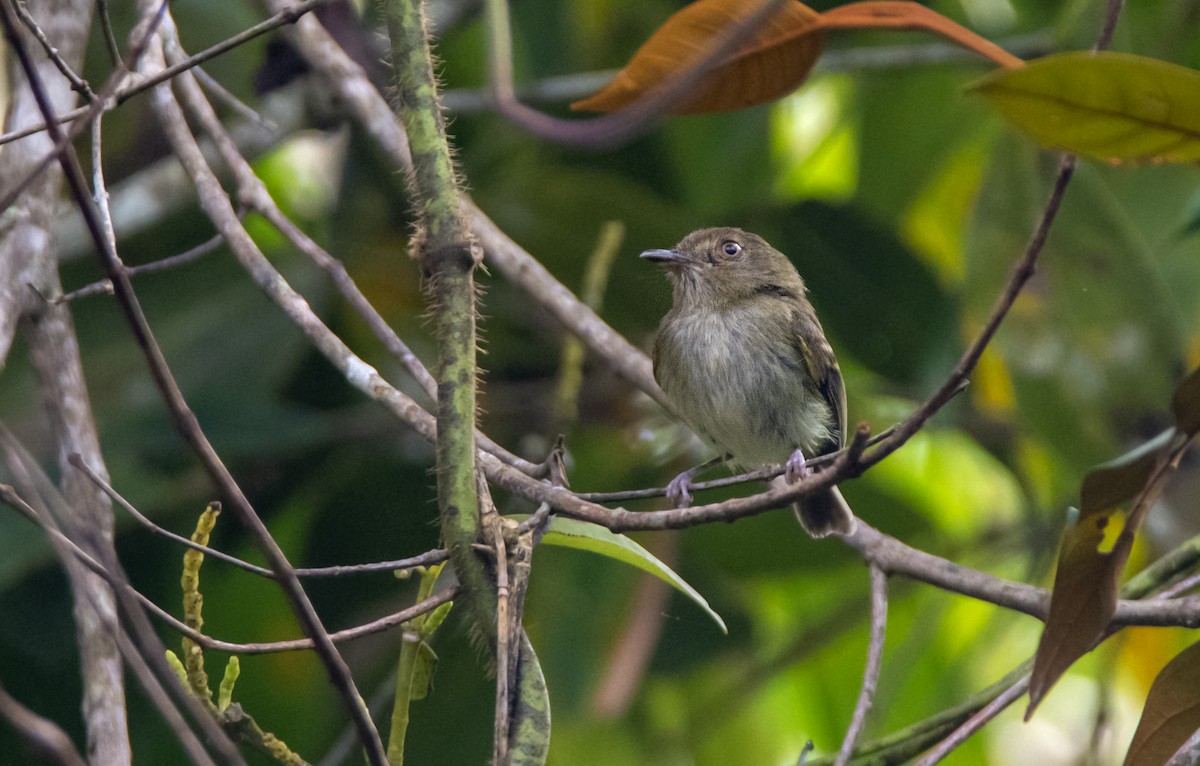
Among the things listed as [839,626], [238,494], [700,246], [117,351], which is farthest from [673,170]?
[238,494]

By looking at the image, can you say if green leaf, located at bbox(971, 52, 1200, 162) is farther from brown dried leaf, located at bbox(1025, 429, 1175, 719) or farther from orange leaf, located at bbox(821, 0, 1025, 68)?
brown dried leaf, located at bbox(1025, 429, 1175, 719)

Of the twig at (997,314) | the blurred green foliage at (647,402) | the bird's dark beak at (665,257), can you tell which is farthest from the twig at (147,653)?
the bird's dark beak at (665,257)

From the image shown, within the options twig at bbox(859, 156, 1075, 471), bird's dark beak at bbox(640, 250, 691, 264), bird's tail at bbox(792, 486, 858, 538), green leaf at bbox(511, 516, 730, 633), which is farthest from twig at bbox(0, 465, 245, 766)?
bird's dark beak at bbox(640, 250, 691, 264)

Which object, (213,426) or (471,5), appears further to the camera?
(471,5)

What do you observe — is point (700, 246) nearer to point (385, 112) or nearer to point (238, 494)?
point (385, 112)

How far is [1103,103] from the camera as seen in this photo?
1980 millimetres

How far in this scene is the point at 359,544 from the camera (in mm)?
4324

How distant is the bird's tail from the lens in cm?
353

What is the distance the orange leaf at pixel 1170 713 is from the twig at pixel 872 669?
0.44m

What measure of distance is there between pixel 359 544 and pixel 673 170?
1.86 m

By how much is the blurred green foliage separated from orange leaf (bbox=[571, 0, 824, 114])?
1.55m

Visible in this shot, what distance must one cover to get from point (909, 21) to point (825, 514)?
5.62 feet

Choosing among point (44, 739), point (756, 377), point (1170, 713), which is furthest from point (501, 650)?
point (756, 377)

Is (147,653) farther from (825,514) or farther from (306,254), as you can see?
(825,514)
